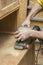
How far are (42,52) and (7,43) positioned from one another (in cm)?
81

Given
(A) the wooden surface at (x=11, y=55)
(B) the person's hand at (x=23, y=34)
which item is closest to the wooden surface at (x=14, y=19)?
(A) the wooden surface at (x=11, y=55)

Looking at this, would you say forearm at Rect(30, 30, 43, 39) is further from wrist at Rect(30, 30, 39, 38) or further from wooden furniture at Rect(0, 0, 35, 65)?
wooden furniture at Rect(0, 0, 35, 65)

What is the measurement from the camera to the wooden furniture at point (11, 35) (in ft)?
3.50

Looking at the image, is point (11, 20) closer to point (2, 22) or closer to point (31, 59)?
point (2, 22)

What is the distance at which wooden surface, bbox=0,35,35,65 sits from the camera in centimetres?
103

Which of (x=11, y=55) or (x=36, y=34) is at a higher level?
(x=36, y=34)

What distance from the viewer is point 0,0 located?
1.11 meters

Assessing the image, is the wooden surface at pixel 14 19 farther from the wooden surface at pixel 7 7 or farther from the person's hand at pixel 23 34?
the person's hand at pixel 23 34

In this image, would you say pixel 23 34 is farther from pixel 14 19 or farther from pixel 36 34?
pixel 14 19

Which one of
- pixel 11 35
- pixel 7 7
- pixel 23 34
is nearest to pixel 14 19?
pixel 11 35

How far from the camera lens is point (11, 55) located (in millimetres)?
1104

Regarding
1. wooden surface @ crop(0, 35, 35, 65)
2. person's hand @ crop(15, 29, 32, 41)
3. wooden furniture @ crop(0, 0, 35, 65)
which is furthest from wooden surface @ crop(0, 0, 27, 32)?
person's hand @ crop(15, 29, 32, 41)

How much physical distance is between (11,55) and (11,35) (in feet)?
1.21

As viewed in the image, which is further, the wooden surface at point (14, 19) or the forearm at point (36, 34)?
the wooden surface at point (14, 19)
